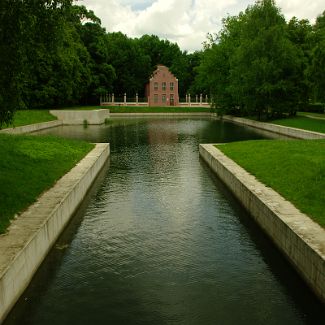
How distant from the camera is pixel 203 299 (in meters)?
9.80

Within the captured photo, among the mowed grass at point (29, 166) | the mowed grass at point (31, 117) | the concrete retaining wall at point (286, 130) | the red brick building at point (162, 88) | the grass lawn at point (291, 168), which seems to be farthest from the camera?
the red brick building at point (162, 88)

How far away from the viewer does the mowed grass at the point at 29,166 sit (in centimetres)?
1398

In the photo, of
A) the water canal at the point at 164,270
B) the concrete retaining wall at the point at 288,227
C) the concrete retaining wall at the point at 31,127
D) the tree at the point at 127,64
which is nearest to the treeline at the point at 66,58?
the tree at the point at 127,64

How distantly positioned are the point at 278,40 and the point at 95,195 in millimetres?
44567

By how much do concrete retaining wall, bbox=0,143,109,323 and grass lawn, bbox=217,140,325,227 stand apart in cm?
746

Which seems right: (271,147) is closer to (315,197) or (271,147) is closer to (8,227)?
(315,197)

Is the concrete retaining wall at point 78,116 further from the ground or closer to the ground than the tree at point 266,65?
closer to the ground

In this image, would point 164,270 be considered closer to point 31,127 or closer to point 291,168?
point 291,168

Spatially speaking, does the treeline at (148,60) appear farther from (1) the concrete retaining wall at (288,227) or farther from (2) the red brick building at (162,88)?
(1) the concrete retaining wall at (288,227)

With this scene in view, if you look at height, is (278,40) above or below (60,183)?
above

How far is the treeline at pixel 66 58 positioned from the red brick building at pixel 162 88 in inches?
154

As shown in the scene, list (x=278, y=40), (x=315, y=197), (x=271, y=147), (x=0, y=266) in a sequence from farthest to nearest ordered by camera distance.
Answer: (x=278, y=40) → (x=271, y=147) → (x=315, y=197) → (x=0, y=266)

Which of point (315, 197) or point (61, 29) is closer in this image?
point (61, 29)

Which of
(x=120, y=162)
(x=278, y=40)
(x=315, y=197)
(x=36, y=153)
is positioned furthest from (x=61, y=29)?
(x=278, y=40)
